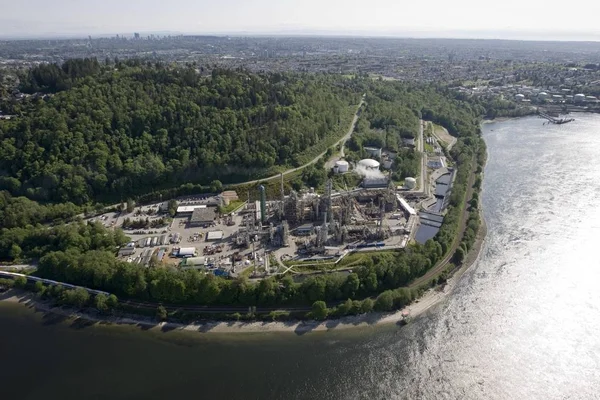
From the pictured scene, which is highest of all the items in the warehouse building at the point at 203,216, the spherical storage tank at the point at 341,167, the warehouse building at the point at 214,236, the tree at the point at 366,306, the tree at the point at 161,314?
the spherical storage tank at the point at 341,167

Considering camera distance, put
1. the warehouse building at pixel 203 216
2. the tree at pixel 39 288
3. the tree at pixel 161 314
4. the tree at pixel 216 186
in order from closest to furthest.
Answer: the tree at pixel 161 314
the tree at pixel 39 288
the warehouse building at pixel 203 216
the tree at pixel 216 186

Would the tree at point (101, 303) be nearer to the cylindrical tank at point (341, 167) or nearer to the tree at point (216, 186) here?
the tree at point (216, 186)

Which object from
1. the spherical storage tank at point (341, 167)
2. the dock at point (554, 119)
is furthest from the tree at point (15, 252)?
the dock at point (554, 119)

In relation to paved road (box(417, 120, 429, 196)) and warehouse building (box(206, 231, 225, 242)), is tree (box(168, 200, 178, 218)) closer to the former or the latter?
warehouse building (box(206, 231, 225, 242))

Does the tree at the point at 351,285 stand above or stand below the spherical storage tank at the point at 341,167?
below

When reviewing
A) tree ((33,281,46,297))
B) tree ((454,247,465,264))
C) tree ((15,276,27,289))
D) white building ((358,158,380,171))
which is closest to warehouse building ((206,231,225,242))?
tree ((33,281,46,297))

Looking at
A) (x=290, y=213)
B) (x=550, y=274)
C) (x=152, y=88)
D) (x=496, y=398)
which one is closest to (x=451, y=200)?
(x=550, y=274)

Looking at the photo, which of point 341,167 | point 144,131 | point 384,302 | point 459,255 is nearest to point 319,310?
point 384,302

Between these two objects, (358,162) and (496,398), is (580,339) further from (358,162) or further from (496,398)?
(358,162)
